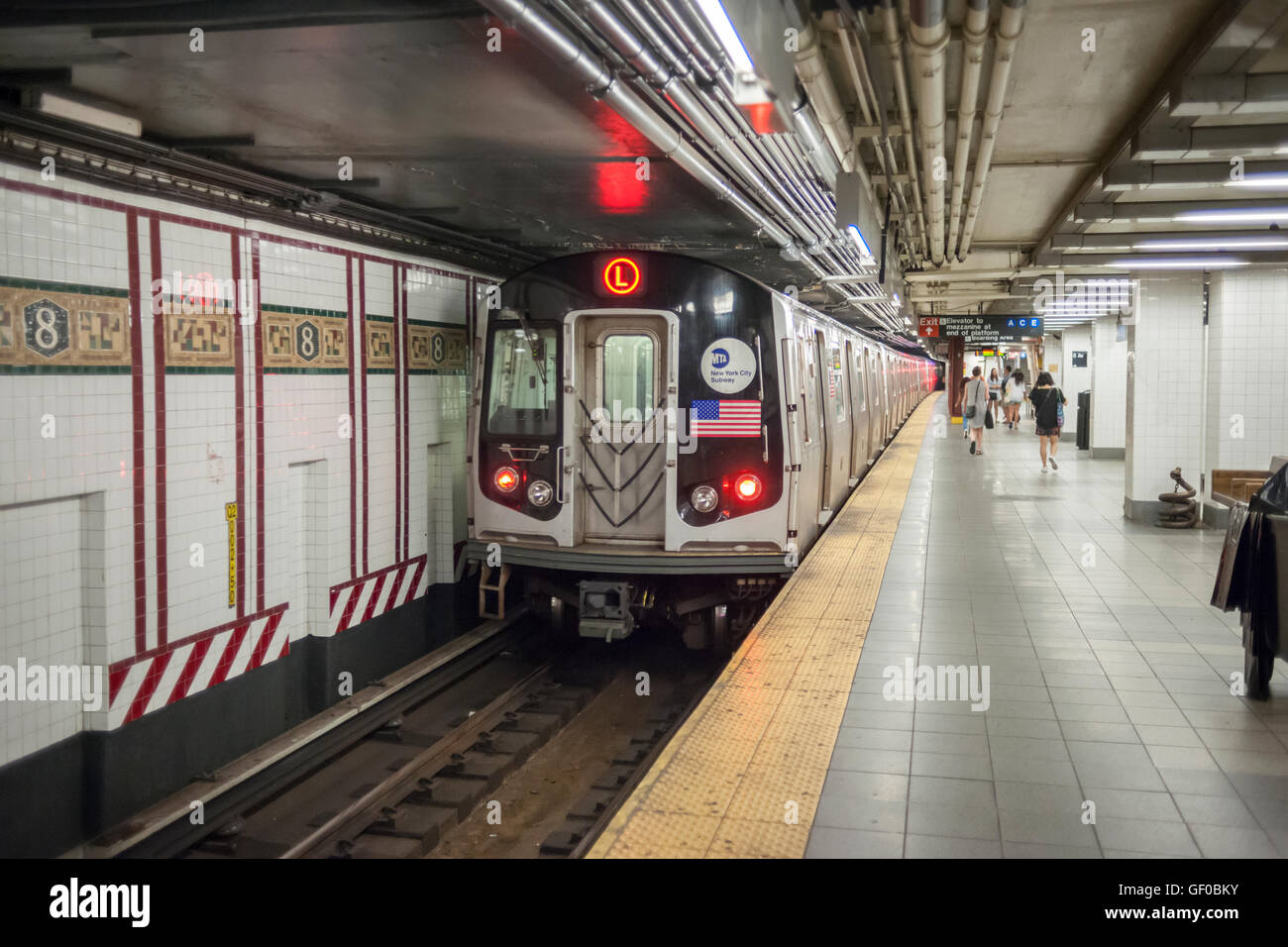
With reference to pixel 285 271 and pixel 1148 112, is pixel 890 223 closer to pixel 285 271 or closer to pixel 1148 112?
pixel 1148 112

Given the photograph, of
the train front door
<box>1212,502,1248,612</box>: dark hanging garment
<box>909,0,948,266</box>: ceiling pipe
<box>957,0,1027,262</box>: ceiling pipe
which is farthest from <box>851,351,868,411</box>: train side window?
<box>1212,502,1248,612</box>: dark hanging garment

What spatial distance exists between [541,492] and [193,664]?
2.71 m

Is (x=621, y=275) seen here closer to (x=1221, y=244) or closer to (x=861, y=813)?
(x=861, y=813)

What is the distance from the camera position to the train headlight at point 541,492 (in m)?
7.62

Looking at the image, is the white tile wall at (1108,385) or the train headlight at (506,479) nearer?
the train headlight at (506,479)

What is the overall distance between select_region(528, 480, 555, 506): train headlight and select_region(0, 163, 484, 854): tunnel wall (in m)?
1.26

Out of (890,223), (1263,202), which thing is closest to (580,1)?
(1263,202)

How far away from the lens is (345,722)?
7.02 metres

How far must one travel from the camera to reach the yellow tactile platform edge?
3613 mm

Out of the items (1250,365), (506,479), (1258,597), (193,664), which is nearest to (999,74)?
(1258,597)

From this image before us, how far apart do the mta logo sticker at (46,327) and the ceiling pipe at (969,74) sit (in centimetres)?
438

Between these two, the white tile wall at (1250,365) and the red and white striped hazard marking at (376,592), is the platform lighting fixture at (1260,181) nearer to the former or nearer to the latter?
the white tile wall at (1250,365)

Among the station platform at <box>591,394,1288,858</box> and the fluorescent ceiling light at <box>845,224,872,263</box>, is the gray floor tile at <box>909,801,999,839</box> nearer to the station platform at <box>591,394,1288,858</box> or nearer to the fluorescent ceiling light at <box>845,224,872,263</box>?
the station platform at <box>591,394,1288,858</box>

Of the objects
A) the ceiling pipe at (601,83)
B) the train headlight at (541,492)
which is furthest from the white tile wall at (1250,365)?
the train headlight at (541,492)
